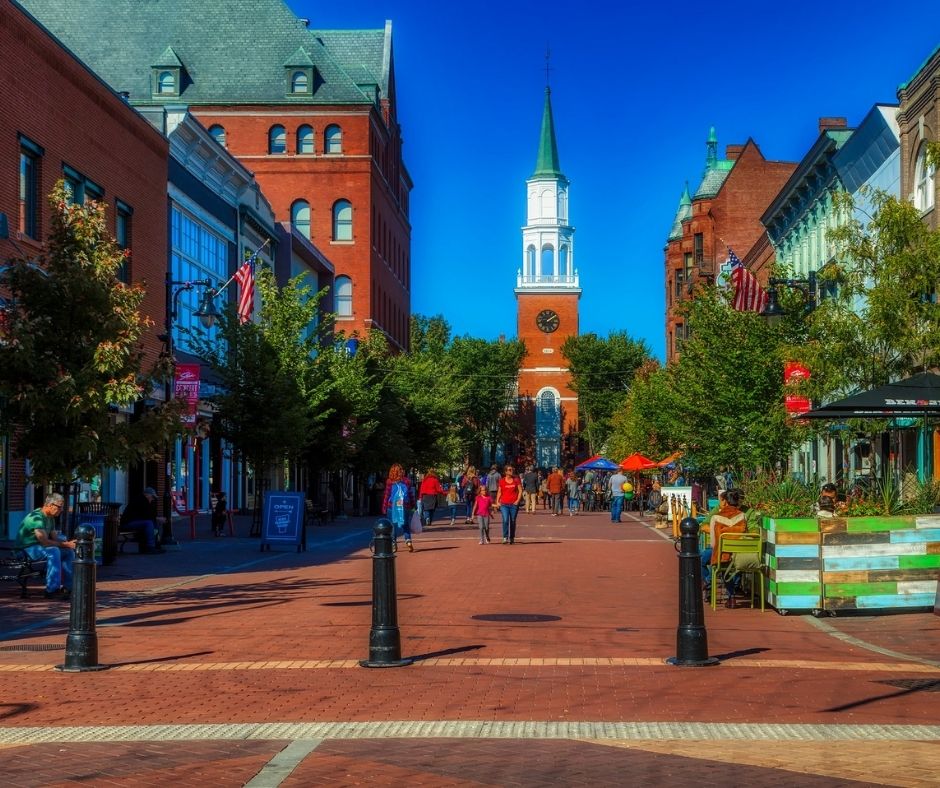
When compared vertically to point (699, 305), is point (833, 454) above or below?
below

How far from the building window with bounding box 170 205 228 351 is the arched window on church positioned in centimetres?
7723

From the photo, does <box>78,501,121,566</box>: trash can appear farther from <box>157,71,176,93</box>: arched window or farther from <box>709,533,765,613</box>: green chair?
<box>157,71,176,93</box>: arched window

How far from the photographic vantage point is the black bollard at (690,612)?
35.9 feet

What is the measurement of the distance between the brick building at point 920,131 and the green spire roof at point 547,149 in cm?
9651

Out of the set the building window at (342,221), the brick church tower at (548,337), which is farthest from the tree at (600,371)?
the building window at (342,221)

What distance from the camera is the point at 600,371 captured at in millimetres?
114125

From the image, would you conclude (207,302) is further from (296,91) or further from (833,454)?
(296,91)

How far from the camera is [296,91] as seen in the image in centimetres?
7075

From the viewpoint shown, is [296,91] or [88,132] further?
[296,91]

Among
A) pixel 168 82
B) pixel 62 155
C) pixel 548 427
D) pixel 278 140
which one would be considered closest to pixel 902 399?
pixel 62 155

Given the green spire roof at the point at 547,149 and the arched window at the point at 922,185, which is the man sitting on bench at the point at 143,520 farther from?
the green spire roof at the point at 547,149

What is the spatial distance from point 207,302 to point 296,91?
4065cm

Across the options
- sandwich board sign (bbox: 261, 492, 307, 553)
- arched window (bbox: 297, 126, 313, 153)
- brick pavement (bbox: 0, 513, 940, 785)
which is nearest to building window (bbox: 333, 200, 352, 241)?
arched window (bbox: 297, 126, 313, 153)

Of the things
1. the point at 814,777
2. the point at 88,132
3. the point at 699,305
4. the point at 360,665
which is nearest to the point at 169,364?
the point at 360,665
